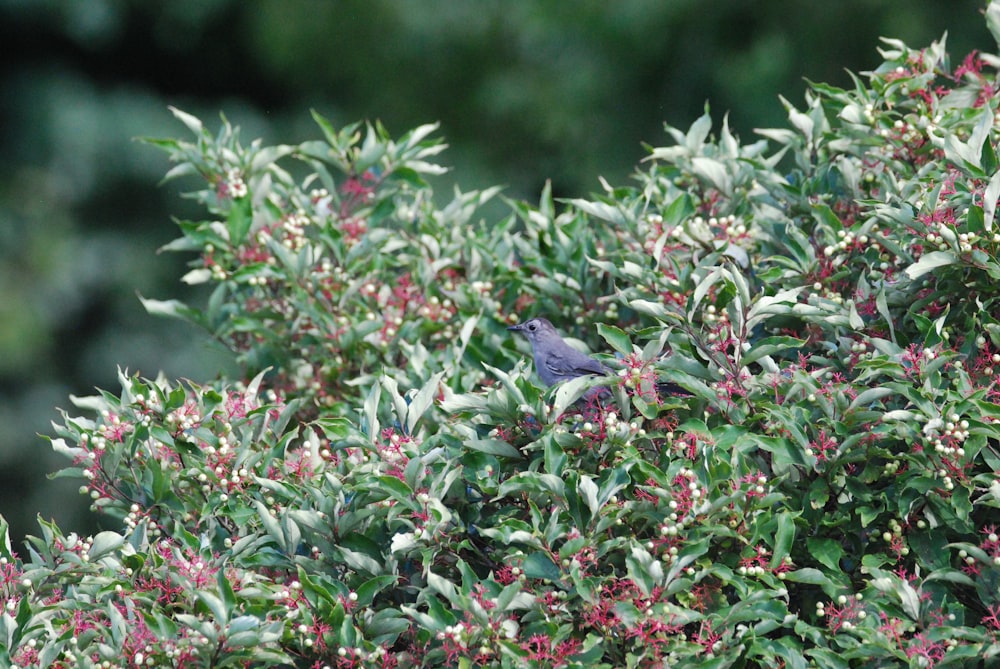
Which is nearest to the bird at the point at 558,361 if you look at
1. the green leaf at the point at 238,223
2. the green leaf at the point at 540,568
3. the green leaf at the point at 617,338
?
the green leaf at the point at 617,338

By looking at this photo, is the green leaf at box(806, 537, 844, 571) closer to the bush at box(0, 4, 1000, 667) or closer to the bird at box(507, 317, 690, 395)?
the bush at box(0, 4, 1000, 667)

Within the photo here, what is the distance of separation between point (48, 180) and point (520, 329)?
8.59 meters

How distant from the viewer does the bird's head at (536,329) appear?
3.54 metres

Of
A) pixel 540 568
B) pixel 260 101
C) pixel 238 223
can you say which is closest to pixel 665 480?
pixel 540 568

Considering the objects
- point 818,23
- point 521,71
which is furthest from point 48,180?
point 818,23

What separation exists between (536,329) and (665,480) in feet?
3.82

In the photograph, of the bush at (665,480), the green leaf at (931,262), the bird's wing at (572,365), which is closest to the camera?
the bush at (665,480)

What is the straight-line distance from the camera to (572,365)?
134 inches

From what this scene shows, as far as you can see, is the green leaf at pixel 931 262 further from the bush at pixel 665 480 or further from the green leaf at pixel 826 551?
the green leaf at pixel 826 551

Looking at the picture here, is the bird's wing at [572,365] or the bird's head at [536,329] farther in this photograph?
the bird's head at [536,329]

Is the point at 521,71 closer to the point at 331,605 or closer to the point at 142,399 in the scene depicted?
the point at 142,399

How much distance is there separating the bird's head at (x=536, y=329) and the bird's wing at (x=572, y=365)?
0.41ft

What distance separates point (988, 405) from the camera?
2.50 meters

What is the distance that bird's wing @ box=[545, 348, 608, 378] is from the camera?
11.1ft
